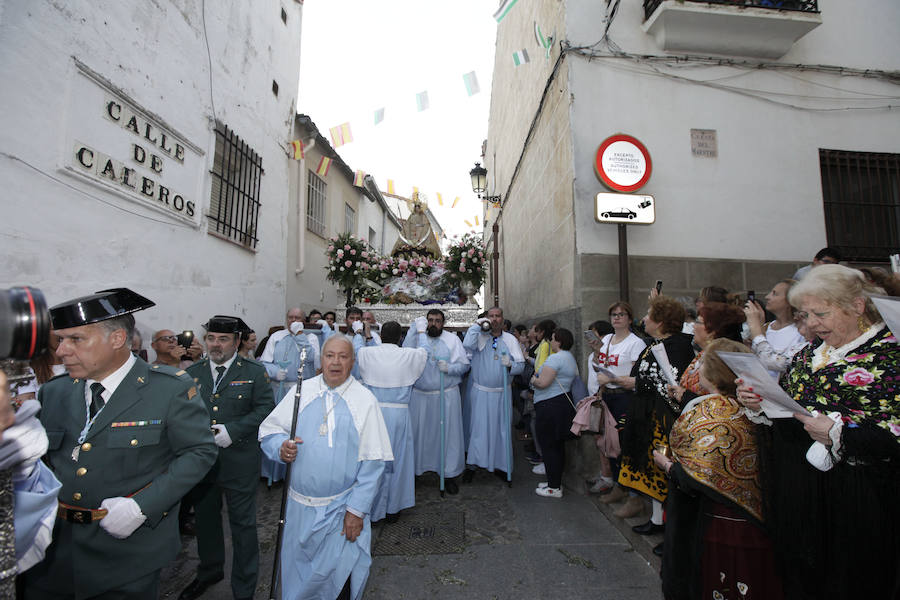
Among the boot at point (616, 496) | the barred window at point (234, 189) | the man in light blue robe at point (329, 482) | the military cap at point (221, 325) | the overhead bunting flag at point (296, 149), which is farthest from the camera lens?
the overhead bunting flag at point (296, 149)

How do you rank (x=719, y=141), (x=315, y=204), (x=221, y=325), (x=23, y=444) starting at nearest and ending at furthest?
(x=23, y=444)
(x=221, y=325)
(x=719, y=141)
(x=315, y=204)

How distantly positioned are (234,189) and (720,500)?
781 centimetres

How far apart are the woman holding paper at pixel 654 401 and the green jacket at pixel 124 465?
297cm

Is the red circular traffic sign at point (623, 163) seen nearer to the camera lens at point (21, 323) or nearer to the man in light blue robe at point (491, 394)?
the man in light blue robe at point (491, 394)

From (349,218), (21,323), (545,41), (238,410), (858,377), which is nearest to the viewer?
(21,323)

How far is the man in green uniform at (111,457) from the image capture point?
1.99m

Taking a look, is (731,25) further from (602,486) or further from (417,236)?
(602,486)

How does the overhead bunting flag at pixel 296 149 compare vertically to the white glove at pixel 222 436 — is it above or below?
above

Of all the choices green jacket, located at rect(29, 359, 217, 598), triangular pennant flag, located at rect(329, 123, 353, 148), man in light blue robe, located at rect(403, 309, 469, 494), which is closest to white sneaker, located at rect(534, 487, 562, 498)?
man in light blue robe, located at rect(403, 309, 469, 494)

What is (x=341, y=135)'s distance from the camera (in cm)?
922

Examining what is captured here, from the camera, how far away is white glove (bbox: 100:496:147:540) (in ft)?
6.26

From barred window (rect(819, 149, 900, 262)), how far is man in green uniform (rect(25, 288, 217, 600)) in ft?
26.4

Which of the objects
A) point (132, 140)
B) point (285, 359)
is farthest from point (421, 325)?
point (132, 140)

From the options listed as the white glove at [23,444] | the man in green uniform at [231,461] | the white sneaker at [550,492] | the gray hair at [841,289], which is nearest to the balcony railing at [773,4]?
the gray hair at [841,289]
